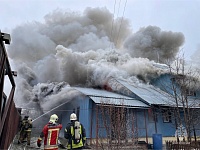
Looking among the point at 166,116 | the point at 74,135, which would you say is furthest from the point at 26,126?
the point at 166,116

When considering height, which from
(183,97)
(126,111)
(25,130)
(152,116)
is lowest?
(25,130)

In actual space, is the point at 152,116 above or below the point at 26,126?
above

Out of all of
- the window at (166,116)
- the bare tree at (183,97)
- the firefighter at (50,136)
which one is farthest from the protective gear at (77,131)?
the window at (166,116)

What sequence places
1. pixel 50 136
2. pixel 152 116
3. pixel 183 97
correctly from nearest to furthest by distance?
pixel 50 136 → pixel 183 97 → pixel 152 116

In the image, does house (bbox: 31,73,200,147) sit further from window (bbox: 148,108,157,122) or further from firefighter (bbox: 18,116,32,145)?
firefighter (bbox: 18,116,32,145)

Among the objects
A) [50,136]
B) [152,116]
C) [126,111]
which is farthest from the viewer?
[152,116]

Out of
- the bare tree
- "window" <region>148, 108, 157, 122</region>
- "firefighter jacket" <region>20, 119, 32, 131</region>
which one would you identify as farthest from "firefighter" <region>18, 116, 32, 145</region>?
"window" <region>148, 108, 157, 122</region>

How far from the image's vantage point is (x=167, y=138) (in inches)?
531

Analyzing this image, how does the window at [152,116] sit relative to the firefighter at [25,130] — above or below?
above

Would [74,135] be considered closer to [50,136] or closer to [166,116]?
[50,136]

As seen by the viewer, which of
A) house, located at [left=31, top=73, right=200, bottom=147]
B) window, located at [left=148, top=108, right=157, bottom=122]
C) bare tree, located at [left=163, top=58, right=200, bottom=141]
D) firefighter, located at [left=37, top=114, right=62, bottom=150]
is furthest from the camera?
window, located at [left=148, top=108, right=157, bottom=122]

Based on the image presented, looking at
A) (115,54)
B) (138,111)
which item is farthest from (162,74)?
(138,111)

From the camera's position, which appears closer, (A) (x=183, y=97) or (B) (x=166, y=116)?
(A) (x=183, y=97)

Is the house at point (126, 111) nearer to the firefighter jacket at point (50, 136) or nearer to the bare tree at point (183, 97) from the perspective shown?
the bare tree at point (183, 97)
